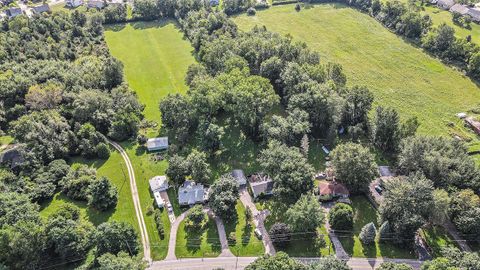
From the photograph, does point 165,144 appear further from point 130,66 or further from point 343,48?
point 343,48

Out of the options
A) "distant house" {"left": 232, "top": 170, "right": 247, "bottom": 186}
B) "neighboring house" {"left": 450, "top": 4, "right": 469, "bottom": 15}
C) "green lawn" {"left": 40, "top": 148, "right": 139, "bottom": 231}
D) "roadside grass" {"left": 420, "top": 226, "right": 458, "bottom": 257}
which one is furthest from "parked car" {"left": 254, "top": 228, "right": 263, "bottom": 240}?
"neighboring house" {"left": 450, "top": 4, "right": 469, "bottom": 15}

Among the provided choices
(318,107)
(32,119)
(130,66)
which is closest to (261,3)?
(130,66)

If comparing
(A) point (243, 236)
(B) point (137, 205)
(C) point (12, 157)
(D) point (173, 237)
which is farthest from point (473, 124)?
(C) point (12, 157)

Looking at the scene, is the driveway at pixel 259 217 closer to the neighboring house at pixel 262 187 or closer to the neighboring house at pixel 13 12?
the neighboring house at pixel 262 187

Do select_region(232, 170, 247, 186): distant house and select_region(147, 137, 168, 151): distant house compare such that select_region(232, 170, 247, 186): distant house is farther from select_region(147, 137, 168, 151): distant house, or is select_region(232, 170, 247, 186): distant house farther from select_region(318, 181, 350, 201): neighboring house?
select_region(147, 137, 168, 151): distant house

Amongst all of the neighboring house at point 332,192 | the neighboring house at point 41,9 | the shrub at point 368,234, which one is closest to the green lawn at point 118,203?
the neighboring house at point 332,192

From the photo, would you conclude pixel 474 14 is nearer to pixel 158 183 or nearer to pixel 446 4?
pixel 446 4
